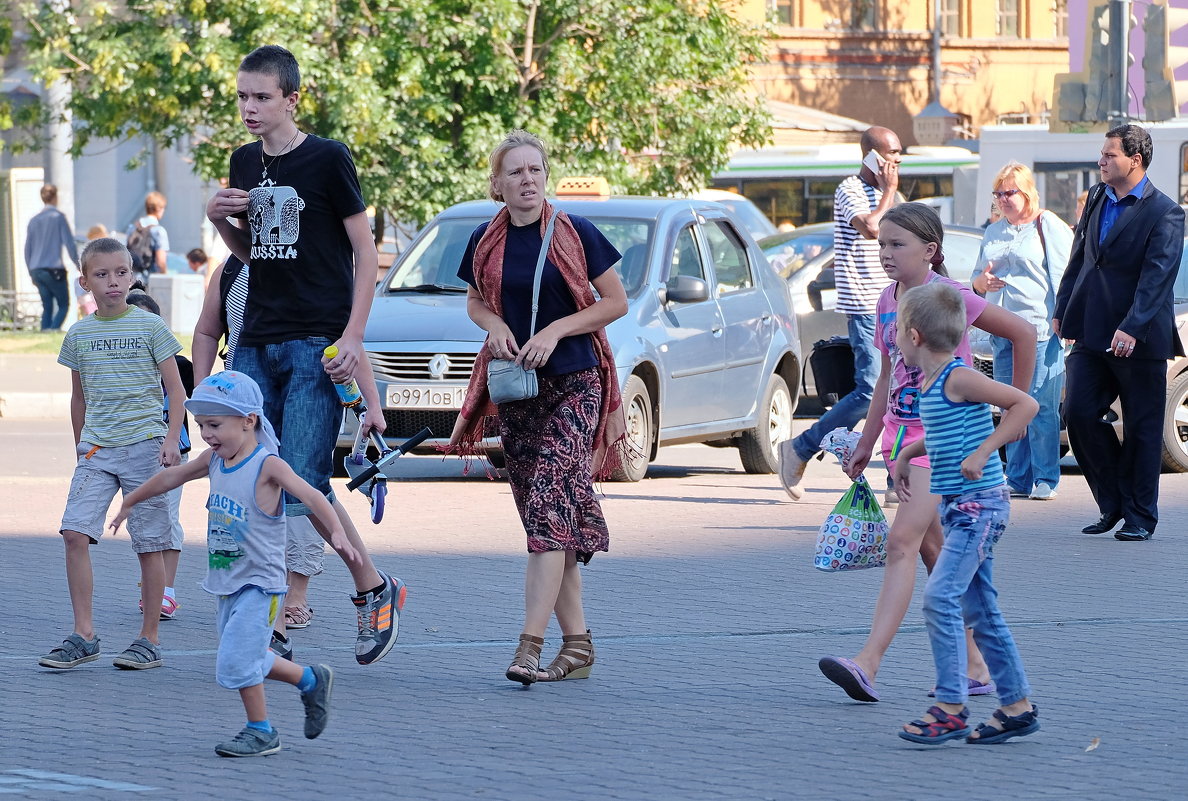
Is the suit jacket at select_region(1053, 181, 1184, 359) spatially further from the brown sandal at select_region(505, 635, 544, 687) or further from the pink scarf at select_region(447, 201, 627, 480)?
the brown sandal at select_region(505, 635, 544, 687)

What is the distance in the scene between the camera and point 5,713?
19.3ft

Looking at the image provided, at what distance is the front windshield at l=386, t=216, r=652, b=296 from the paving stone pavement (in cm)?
270

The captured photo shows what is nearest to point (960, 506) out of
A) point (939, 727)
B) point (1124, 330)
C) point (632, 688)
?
point (939, 727)

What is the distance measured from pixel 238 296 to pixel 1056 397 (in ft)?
19.3

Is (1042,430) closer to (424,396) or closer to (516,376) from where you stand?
(424,396)

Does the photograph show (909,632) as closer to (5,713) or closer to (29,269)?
(5,713)

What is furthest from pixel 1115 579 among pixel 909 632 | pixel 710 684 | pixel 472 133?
pixel 472 133

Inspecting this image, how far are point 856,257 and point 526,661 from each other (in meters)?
5.42

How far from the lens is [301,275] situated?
6.55 meters

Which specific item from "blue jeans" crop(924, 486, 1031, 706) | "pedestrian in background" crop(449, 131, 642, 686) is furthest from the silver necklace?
"blue jeans" crop(924, 486, 1031, 706)

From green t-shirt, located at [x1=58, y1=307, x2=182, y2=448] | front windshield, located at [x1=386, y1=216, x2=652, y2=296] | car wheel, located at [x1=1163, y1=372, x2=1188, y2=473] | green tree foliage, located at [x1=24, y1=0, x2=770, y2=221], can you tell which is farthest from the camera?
green tree foliage, located at [x1=24, y1=0, x2=770, y2=221]

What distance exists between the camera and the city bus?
30.1m

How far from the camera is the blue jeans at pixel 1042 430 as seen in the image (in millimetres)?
11289

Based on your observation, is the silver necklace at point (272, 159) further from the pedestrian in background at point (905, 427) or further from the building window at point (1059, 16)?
the building window at point (1059, 16)
